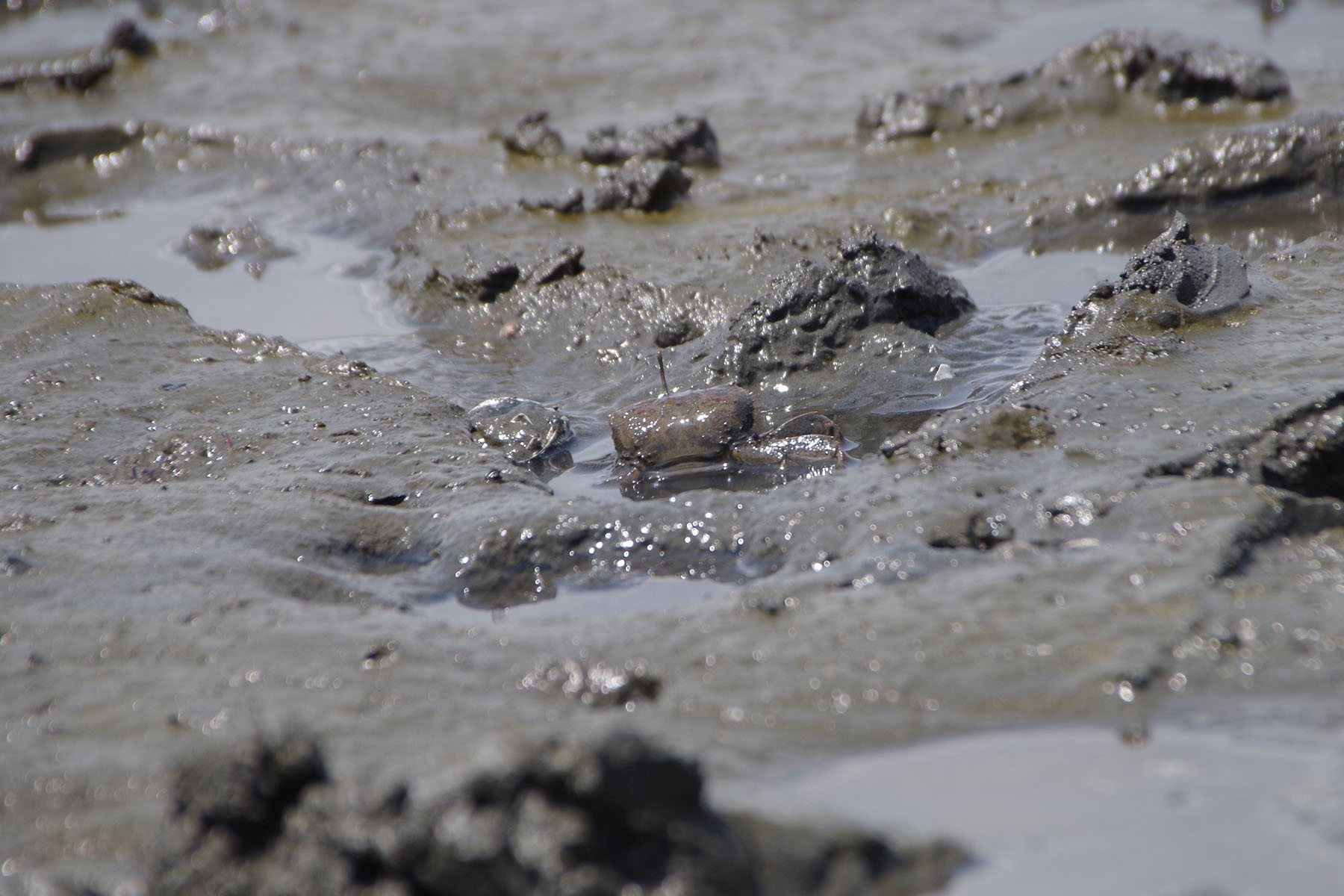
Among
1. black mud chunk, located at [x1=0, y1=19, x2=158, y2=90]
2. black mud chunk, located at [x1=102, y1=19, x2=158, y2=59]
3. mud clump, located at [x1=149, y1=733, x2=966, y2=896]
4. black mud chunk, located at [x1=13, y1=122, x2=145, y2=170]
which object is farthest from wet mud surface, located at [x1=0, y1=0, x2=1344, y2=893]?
black mud chunk, located at [x1=102, y1=19, x2=158, y2=59]

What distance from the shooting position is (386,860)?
64.4 inches

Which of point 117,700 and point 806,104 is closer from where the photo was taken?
point 117,700

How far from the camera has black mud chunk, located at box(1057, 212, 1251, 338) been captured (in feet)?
11.8

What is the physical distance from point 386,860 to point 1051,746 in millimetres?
1076

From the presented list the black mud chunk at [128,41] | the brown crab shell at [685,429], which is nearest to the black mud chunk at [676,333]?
the brown crab shell at [685,429]

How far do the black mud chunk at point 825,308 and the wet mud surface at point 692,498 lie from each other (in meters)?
0.01

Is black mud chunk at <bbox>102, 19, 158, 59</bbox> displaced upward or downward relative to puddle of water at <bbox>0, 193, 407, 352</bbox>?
upward

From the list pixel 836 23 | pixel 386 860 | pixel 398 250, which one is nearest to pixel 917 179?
pixel 398 250

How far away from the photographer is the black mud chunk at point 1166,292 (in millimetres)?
3607

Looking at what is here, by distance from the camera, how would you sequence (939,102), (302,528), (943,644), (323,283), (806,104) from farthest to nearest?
1. (806,104)
2. (939,102)
3. (323,283)
4. (302,528)
5. (943,644)

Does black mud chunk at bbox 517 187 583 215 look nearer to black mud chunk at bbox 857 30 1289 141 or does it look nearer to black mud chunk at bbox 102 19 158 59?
black mud chunk at bbox 857 30 1289 141

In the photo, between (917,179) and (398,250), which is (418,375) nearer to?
(398,250)

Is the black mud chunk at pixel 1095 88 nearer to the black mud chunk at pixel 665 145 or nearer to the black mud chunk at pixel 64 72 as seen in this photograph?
the black mud chunk at pixel 665 145

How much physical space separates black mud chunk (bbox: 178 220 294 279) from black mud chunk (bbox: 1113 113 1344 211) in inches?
159
